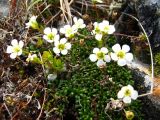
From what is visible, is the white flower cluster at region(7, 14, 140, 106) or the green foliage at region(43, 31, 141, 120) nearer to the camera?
the white flower cluster at region(7, 14, 140, 106)

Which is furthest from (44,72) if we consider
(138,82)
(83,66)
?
(138,82)

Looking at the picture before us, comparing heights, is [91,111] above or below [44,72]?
below

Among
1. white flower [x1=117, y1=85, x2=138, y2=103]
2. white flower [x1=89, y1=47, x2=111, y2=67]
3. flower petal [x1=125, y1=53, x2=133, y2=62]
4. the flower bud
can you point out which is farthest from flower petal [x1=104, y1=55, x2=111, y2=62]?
the flower bud

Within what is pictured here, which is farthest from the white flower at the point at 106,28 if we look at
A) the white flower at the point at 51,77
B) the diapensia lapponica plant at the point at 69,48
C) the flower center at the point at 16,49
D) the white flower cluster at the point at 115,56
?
the flower center at the point at 16,49

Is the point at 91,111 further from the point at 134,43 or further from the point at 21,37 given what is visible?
→ the point at 21,37

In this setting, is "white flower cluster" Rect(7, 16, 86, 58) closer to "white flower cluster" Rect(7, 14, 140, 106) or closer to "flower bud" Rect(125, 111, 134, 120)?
"white flower cluster" Rect(7, 14, 140, 106)

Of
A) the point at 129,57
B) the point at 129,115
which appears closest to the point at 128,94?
the point at 129,115
